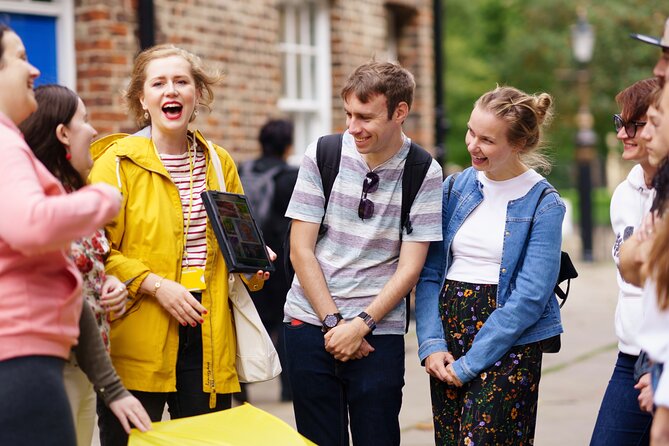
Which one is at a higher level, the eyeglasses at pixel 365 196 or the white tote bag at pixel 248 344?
the eyeglasses at pixel 365 196

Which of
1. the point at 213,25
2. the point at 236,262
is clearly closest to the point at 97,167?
the point at 236,262

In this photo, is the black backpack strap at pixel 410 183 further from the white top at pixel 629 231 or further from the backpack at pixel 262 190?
the backpack at pixel 262 190

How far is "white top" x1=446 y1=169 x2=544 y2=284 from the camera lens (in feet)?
12.8

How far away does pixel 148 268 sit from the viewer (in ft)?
12.2

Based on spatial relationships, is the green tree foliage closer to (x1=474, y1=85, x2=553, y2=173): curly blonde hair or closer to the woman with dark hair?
(x1=474, y1=85, x2=553, y2=173): curly blonde hair

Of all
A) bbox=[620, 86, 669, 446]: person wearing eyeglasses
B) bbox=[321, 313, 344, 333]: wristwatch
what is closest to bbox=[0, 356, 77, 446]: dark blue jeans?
bbox=[321, 313, 344, 333]: wristwatch

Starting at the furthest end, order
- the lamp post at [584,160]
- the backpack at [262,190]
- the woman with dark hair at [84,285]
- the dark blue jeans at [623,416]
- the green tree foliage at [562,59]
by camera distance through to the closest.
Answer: the green tree foliage at [562,59] → the lamp post at [584,160] → the backpack at [262,190] → the dark blue jeans at [623,416] → the woman with dark hair at [84,285]

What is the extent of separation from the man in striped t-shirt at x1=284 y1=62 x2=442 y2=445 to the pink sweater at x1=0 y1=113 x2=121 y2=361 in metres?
1.21

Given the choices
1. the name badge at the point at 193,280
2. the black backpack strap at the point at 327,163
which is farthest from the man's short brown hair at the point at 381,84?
the name badge at the point at 193,280

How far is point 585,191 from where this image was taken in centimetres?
1925

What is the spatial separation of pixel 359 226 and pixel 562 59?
29441 mm

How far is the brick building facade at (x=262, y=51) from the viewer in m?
7.86

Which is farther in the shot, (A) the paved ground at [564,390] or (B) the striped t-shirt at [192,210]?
(A) the paved ground at [564,390]

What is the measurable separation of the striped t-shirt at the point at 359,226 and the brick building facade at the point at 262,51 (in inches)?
140
